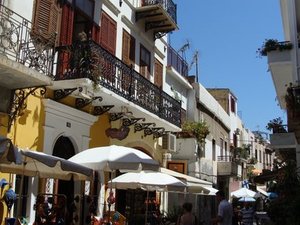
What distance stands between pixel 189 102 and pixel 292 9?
12.2 m

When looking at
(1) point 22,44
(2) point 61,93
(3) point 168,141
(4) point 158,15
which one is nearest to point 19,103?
(1) point 22,44

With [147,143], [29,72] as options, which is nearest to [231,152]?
[147,143]

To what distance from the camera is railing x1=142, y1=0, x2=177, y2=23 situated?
761 inches

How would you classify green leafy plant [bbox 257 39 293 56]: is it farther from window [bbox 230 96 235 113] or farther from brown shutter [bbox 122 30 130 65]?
window [bbox 230 96 235 113]

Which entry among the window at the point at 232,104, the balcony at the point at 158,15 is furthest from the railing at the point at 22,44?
the window at the point at 232,104

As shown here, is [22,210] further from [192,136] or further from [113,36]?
[192,136]

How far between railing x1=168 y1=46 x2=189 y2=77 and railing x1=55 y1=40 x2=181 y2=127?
5438 millimetres

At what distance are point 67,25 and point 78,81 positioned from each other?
2.30 meters

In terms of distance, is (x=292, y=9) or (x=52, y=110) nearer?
(x=52, y=110)

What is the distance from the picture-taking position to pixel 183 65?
2602 centimetres

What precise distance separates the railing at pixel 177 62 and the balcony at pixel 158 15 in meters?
3.15

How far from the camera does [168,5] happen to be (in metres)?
20.1

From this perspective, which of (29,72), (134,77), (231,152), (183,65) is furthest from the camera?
(231,152)

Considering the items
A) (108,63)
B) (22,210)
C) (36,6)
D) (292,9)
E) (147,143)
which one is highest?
(292,9)
